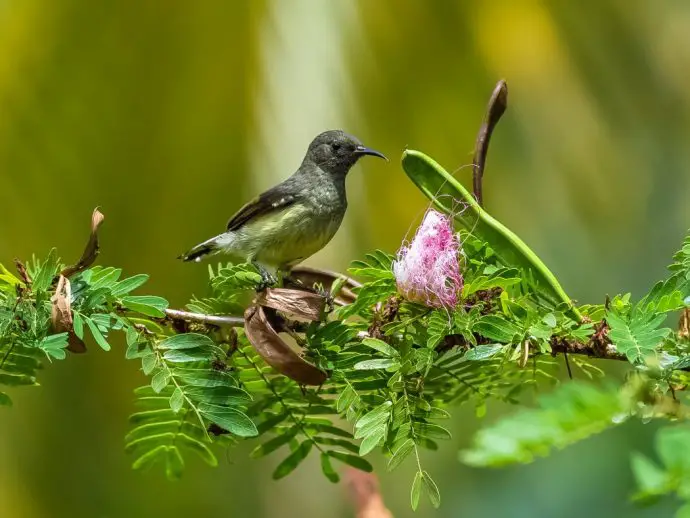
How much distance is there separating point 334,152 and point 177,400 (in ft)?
1.73

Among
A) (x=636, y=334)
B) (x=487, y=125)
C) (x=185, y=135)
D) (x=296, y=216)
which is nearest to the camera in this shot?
(x=636, y=334)

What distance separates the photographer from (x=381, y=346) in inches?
17.8

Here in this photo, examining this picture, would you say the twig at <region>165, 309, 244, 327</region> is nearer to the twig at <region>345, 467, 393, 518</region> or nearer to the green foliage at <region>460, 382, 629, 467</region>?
the twig at <region>345, 467, 393, 518</region>

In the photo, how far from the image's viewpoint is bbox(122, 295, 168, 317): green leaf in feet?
1.56

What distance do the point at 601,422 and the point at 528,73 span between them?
5.39ft

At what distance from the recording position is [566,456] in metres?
2.05

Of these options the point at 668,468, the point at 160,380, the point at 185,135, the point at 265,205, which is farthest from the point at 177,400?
the point at 185,135

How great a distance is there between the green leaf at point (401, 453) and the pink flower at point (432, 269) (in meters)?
0.08

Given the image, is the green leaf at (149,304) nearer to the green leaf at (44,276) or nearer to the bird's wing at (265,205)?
the green leaf at (44,276)

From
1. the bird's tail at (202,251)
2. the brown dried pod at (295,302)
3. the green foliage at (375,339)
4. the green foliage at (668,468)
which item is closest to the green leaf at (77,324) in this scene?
the green foliage at (375,339)

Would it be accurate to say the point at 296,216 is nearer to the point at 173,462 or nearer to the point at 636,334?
the point at 173,462

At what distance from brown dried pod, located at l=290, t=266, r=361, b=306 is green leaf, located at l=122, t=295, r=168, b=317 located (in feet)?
0.39

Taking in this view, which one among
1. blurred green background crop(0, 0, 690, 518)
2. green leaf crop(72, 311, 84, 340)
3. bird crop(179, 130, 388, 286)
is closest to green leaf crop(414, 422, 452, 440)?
green leaf crop(72, 311, 84, 340)

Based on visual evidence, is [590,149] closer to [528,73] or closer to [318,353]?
[528,73]
